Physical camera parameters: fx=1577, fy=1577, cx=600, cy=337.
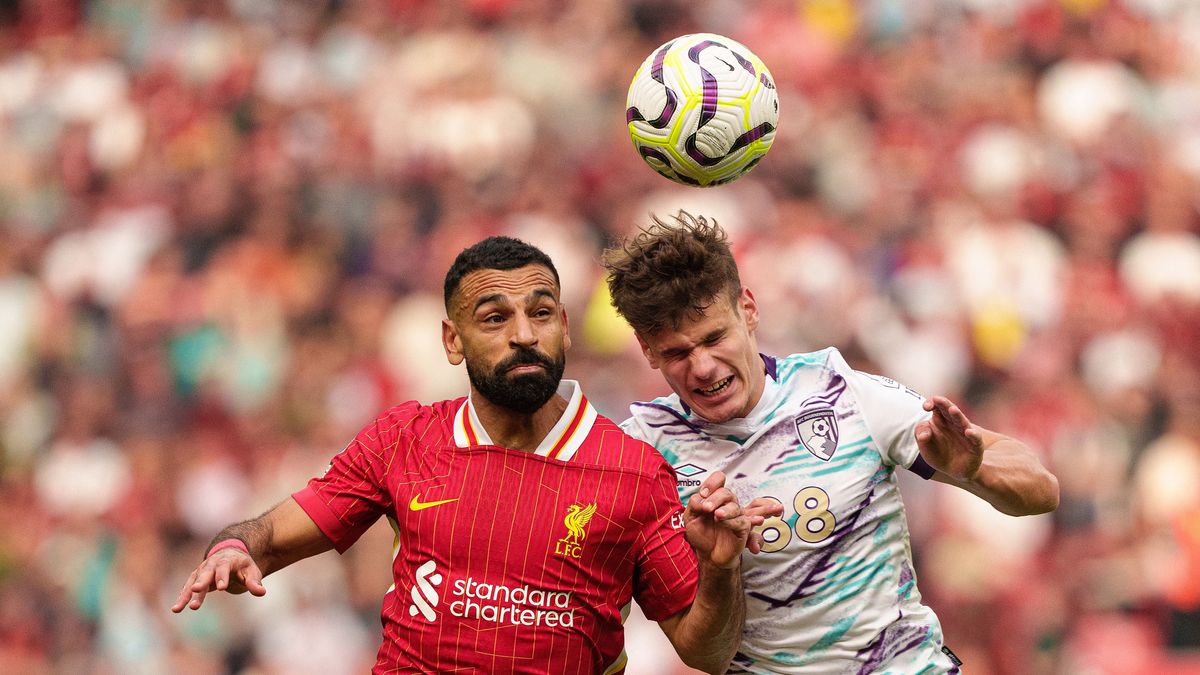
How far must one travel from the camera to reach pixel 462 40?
42.8 ft

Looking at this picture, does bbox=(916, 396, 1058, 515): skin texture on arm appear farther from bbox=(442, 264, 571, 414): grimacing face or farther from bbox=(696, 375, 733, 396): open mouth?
bbox=(442, 264, 571, 414): grimacing face

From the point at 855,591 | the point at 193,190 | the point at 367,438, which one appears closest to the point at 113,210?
the point at 193,190

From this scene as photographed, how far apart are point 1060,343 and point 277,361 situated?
5.36 metres

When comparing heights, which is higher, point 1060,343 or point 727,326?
point 1060,343

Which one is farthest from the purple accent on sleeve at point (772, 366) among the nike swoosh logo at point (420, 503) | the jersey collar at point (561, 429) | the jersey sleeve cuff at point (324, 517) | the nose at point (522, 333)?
the jersey sleeve cuff at point (324, 517)

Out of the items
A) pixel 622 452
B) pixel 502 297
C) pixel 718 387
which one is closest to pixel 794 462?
pixel 718 387

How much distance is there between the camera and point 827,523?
479 centimetres

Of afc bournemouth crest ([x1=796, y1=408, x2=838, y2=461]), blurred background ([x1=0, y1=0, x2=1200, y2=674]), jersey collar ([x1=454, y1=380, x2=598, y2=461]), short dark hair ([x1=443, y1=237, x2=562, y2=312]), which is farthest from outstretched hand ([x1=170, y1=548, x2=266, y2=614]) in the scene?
blurred background ([x1=0, y1=0, x2=1200, y2=674])

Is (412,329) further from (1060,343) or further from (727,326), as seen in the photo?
(727,326)

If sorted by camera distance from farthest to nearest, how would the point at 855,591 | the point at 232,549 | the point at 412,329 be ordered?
the point at 412,329 → the point at 855,591 → the point at 232,549

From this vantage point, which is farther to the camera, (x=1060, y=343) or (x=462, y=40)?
(x=462, y=40)

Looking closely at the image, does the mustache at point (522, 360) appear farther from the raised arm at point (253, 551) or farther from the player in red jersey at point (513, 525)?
the raised arm at point (253, 551)

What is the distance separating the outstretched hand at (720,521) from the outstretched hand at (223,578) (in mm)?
1187

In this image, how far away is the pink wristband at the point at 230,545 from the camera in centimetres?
452
